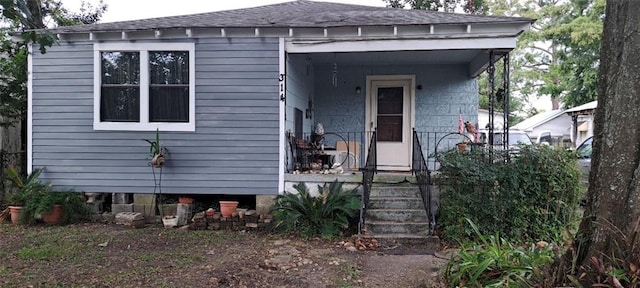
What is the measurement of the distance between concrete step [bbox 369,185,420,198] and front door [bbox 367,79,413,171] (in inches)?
76.2

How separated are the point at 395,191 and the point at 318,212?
4.47 ft

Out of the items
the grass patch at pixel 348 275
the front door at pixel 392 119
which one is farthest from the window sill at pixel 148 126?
the front door at pixel 392 119

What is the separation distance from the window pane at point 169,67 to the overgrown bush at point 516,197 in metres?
4.37

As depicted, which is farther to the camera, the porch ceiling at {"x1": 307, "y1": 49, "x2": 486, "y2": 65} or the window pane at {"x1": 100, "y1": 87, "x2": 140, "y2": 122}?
the porch ceiling at {"x1": 307, "y1": 49, "x2": 486, "y2": 65}

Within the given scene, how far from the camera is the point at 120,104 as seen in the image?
689 cm

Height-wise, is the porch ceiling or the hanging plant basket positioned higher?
the porch ceiling

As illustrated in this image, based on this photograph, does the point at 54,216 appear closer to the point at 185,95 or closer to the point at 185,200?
the point at 185,200

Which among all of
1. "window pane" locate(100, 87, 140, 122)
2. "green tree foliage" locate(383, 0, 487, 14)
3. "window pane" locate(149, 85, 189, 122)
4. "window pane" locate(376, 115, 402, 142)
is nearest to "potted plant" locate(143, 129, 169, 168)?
"window pane" locate(149, 85, 189, 122)

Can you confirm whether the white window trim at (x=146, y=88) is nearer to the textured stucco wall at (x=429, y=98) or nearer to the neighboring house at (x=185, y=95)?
the neighboring house at (x=185, y=95)

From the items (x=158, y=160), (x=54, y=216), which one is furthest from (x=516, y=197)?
(x=54, y=216)

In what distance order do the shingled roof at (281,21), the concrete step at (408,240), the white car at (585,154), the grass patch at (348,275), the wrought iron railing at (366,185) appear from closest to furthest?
the grass patch at (348,275), the concrete step at (408,240), the wrought iron railing at (366,185), the shingled roof at (281,21), the white car at (585,154)

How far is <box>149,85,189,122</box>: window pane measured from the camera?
6.80m

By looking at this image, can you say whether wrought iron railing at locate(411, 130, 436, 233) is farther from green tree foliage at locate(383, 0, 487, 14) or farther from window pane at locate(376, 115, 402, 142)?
green tree foliage at locate(383, 0, 487, 14)

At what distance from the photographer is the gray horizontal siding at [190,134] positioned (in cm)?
671
